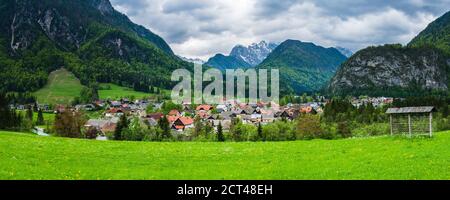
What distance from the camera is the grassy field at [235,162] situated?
2309cm

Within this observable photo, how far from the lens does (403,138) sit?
39.5m

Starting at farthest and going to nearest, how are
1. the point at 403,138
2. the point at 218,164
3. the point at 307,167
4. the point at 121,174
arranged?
the point at 403,138 < the point at 218,164 < the point at 307,167 < the point at 121,174

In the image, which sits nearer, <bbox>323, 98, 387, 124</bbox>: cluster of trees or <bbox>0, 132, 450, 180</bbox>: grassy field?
<bbox>0, 132, 450, 180</bbox>: grassy field

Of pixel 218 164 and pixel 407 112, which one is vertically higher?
pixel 407 112

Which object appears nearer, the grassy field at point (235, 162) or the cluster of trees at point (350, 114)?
the grassy field at point (235, 162)

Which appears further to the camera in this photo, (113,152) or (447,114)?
(447,114)

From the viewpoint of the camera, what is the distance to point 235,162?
93.4ft

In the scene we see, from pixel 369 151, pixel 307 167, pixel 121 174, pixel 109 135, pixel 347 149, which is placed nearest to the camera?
pixel 121 174

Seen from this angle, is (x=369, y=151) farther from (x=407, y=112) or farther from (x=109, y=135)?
(x=109, y=135)

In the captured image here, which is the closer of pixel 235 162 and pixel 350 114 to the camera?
pixel 235 162

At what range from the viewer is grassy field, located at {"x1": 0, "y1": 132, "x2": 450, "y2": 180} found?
A: 75.8 ft
